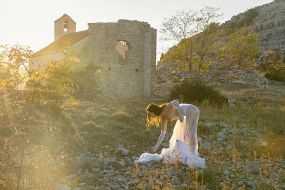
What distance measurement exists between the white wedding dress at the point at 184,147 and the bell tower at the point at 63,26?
91.1 ft

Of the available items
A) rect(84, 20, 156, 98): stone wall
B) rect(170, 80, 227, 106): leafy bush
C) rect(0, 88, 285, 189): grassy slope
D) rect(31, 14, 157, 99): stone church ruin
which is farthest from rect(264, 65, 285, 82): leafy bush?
rect(0, 88, 285, 189): grassy slope

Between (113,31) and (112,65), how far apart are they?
2395 millimetres

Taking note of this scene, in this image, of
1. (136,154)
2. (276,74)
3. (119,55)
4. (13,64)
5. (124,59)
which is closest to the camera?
(13,64)

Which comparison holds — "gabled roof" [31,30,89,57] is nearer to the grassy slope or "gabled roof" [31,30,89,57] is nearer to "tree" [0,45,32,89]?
the grassy slope

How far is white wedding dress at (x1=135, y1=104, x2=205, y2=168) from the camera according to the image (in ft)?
29.7

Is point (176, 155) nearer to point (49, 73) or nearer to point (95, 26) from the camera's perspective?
point (49, 73)

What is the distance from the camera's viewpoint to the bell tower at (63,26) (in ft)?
117

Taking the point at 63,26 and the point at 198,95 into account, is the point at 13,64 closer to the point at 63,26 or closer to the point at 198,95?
the point at 198,95

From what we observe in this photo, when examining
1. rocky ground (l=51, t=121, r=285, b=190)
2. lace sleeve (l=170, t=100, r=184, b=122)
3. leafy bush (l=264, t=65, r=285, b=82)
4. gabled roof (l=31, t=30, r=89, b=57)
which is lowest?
rocky ground (l=51, t=121, r=285, b=190)

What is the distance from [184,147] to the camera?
366 inches

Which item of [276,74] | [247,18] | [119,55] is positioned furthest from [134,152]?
[247,18]

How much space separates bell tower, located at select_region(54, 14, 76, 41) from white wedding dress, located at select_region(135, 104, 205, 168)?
27.8 m

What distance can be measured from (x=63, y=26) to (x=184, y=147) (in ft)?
94.3

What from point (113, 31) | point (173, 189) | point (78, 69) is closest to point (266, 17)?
point (113, 31)
